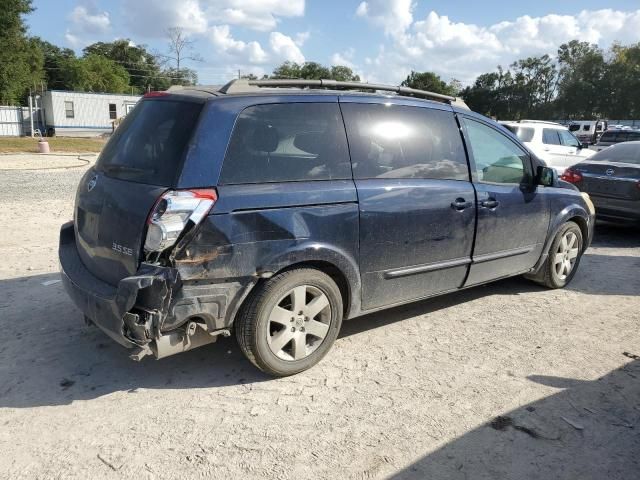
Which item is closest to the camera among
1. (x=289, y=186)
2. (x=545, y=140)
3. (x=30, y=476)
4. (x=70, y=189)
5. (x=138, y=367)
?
(x=30, y=476)

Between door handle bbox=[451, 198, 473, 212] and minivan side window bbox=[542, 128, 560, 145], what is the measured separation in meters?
9.98

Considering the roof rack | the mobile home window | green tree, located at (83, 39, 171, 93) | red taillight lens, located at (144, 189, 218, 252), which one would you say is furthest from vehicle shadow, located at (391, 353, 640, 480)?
green tree, located at (83, 39, 171, 93)

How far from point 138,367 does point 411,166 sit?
2.47 m

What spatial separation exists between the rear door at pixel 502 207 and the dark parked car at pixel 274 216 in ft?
0.11

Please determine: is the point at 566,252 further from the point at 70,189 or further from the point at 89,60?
the point at 89,60

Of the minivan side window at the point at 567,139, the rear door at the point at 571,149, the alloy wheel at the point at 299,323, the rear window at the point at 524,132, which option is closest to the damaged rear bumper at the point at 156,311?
the alloy wheel at the point at 299,323

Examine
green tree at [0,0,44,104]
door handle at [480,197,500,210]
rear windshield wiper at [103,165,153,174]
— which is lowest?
door handle at [480,197,500,210]

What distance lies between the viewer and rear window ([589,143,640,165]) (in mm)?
8461

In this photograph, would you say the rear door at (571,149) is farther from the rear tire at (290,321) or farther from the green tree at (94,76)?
the green tree at (94,76)

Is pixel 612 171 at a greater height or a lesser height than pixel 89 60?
lesser

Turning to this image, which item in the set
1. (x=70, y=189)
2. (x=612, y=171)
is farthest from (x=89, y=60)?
(x=612, y=171)

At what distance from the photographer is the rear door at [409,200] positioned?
379 centimetres

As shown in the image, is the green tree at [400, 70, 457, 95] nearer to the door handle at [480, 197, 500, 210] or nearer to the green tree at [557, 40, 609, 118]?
the green tree at [557, 40, 609, 118]

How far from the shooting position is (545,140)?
43.1 ft
